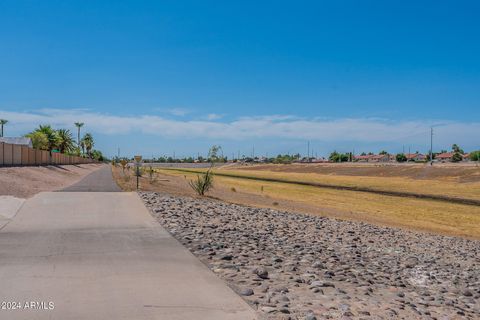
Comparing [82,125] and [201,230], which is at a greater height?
[82,125]

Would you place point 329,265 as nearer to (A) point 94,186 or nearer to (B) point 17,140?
(A) point 94,186

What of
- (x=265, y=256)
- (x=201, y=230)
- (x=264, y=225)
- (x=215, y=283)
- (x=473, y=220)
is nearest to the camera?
(x=215, y=283)

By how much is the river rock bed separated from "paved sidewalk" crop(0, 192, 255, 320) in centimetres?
58

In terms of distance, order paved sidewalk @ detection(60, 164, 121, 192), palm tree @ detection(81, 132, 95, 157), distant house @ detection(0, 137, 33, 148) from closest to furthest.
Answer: paved sidewalk @ detection(60, 164, 121, 192), distant house @ detection(0, 137, 33, 148), palm tree @ detection(81, 132, 95, 157)

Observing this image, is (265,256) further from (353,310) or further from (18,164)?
(18,164)

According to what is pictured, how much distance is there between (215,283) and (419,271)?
6.26 metres

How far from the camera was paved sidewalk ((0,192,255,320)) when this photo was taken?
633cm

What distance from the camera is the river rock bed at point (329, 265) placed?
7.44 metres

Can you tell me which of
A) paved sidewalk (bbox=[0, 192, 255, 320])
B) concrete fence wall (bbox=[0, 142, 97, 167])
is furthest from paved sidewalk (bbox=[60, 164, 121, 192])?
concrete fence wall (bbox=[0, 142, 97, 167])

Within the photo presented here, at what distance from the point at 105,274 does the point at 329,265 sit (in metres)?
5.09

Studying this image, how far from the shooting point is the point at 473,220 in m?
28.7

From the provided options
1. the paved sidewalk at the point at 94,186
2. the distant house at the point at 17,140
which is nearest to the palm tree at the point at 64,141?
the distant house at the point at 17,140

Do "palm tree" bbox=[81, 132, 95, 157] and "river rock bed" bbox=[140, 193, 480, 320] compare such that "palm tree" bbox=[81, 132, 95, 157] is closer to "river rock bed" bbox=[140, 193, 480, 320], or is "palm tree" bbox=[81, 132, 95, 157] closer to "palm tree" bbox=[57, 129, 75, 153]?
"palm tree" bbox=[57, 129, 75, 153]

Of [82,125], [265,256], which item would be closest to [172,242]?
[265,256]
